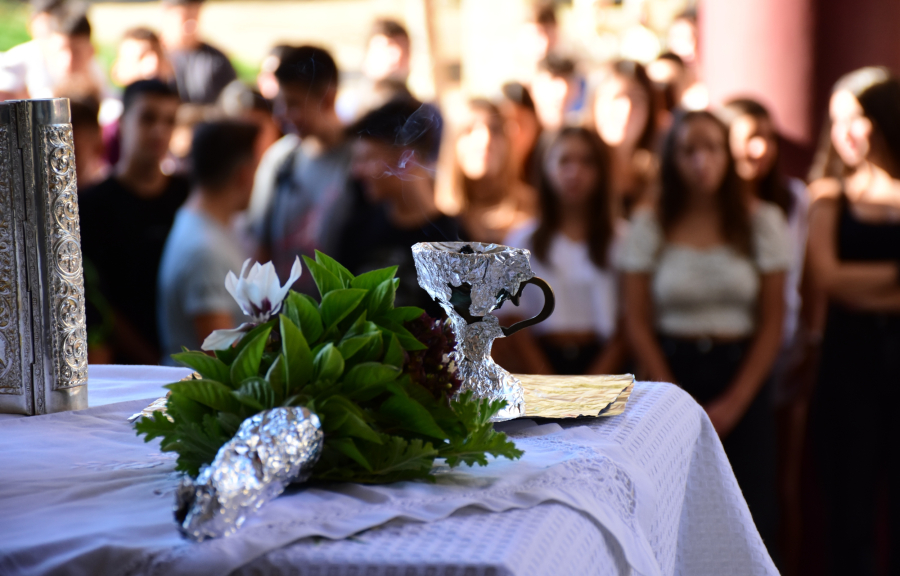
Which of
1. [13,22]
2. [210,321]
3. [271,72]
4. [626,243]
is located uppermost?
[13,22]

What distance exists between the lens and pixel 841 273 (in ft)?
8.18

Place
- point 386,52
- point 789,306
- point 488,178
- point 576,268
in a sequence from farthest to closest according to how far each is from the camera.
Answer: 1. point 386,52
2. point 488,178
3. point 789,306
4. point 576,268

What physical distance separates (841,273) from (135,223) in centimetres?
189

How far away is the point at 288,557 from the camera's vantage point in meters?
0.62

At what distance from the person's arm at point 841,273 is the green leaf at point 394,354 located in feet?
6.62

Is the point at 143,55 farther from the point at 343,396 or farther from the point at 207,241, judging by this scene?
the point at 343,396

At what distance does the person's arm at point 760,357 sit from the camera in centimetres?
242

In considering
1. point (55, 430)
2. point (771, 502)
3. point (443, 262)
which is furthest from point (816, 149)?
point (55, 430)

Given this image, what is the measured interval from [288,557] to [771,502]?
2047mm

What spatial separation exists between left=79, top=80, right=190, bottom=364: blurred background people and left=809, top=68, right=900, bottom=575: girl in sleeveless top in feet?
5.90

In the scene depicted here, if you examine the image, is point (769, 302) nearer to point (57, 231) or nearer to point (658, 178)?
point (658, 178)

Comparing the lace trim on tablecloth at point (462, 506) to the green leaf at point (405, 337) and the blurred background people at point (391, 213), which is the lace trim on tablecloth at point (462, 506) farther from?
the blurred background people at point (391, 213)

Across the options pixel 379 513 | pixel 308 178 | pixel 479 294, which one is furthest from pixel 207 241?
pixel 379 513

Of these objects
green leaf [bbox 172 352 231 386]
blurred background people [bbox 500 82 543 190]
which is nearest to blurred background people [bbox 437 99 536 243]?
blurred background people [bbox 500 82 543 190]
